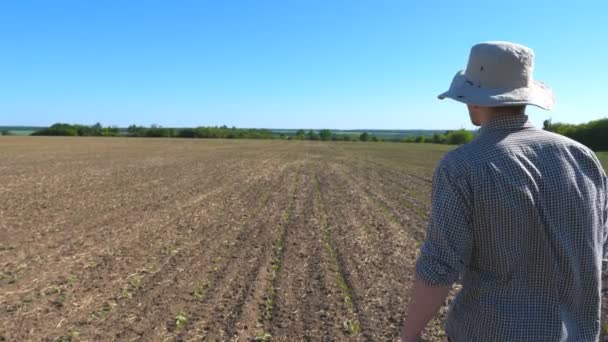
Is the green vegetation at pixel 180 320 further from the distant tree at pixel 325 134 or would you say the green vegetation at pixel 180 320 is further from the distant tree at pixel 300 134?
the distant tree at pixel 300 134

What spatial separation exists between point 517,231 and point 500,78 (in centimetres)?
57

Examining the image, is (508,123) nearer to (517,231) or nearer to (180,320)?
(517,231)

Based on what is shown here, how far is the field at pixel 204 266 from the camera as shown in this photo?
4988mm

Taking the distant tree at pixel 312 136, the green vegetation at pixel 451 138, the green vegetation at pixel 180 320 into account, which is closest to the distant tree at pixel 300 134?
the distant tree at pixel 312 136

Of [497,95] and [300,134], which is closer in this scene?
[497,95]

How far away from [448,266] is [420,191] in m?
16.0

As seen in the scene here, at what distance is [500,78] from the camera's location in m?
1.67

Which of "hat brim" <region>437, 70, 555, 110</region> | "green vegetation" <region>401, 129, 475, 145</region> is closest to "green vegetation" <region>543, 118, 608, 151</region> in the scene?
"green vegetation" <region>401, 129, 475, 145</region>

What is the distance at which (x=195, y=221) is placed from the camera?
10.5 meters

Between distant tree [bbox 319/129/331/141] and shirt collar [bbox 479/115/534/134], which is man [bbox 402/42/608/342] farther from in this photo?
distant tree [bbox 319/129/331/141]

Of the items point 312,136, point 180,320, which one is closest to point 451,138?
point 312,136

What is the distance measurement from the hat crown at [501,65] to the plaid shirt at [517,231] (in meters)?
0.14

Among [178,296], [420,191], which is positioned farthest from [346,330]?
[420,191]

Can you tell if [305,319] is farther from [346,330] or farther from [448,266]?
[448,266]
